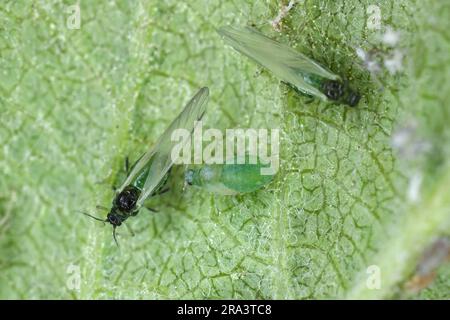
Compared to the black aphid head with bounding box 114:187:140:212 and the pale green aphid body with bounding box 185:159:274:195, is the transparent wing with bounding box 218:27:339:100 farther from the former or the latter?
the black aphid head with bounding box 114:187:140:212

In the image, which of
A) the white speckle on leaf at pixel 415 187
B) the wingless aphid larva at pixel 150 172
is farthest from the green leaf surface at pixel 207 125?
the wingless aphid larva at pixel 150 172

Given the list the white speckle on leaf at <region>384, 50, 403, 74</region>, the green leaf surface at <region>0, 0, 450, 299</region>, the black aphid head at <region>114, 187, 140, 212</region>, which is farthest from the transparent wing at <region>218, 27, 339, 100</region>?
the black aphid head at <region>114, 187, 140, 212</region>

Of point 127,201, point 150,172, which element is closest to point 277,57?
point 150,172

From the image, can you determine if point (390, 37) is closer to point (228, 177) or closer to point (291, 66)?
point (291, 66)

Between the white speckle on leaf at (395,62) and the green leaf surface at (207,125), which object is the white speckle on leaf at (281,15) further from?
the white speckle on leaf at (395,62)

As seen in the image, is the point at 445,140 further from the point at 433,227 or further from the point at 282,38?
the point at 282,38
